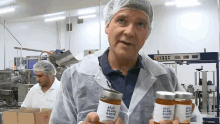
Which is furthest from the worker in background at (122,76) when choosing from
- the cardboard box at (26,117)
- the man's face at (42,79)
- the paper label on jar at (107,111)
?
the man's face at (42,79)

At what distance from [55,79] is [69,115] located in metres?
2.32

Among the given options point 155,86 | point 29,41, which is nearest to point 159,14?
point 29,41

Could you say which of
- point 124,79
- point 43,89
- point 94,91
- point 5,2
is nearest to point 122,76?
point 124,79

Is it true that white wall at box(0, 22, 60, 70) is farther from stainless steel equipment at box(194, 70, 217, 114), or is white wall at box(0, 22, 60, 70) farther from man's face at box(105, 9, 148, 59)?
man's face at box(105, 9, 148, 59)

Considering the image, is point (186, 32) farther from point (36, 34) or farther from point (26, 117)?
point (36, 34)

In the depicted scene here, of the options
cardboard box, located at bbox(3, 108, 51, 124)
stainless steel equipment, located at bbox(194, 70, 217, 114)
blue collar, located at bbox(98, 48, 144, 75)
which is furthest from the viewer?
stainless steel equipment, located at bbox(194, 70, 217, 114)

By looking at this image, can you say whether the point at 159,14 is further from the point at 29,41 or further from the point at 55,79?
the point at 29,41

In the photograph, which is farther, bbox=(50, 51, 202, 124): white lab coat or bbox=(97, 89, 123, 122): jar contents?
bbox=(50, 51, 202, 124): white lab coat

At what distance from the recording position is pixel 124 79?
1.03 m

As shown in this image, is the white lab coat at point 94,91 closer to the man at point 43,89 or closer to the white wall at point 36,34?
the man at point 43,89

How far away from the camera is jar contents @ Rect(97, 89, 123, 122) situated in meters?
0.70

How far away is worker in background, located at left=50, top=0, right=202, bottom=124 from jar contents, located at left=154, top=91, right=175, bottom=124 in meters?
0.27

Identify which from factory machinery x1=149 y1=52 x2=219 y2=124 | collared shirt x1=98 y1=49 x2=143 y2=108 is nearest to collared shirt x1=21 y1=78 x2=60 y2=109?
factory machinery x1=149 y1=52 x2=219 y2=124

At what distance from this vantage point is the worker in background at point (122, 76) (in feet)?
3.16
